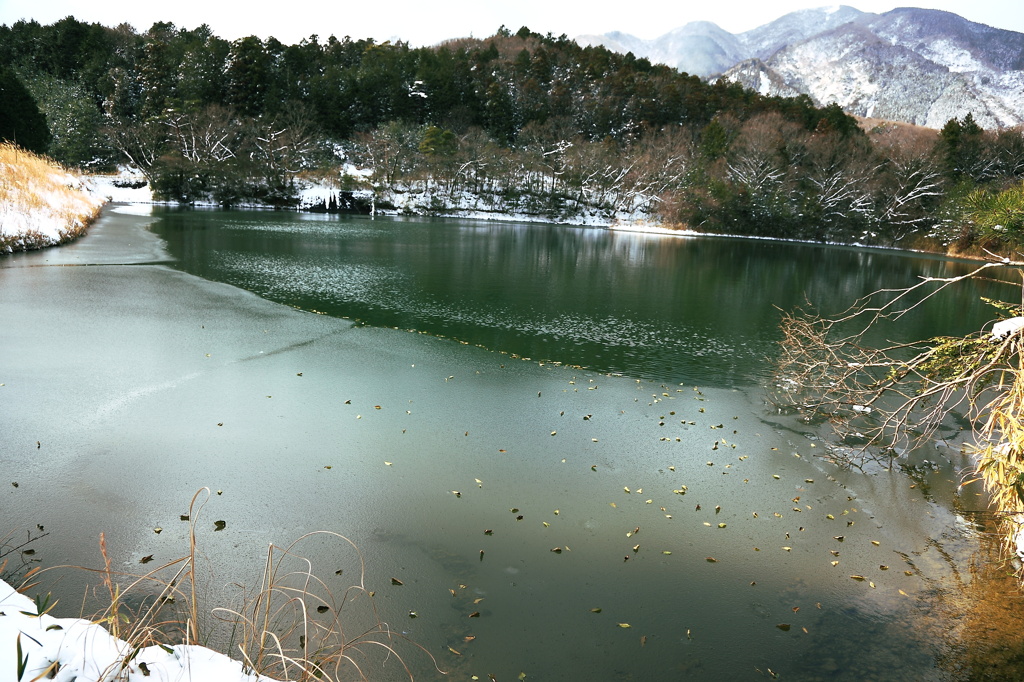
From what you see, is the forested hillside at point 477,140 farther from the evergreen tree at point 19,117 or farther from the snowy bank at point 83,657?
the snowy bank at point 83,657

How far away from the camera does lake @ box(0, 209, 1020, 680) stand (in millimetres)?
3197

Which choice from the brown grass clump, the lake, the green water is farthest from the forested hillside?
the lake

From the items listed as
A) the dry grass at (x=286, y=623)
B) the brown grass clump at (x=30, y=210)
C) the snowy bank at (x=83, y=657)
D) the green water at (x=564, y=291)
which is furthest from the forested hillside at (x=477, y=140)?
the snowy bank at (x=83, y=657)

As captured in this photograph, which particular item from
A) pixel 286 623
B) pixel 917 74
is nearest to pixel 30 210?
pixel 286 623

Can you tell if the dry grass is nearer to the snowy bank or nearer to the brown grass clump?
the snowy bank

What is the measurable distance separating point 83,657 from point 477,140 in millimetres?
57572

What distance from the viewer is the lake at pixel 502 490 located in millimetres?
3197

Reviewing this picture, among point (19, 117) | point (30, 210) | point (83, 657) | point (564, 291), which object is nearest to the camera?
point (83, 657)

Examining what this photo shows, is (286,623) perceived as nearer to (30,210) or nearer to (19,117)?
(30,210)

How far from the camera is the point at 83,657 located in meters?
1.96

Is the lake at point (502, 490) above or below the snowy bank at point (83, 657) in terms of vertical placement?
below

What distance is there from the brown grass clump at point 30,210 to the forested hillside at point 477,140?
74.5 ft

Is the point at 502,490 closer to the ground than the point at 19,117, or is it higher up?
closer to the ground

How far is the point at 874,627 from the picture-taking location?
3336 millimetres
